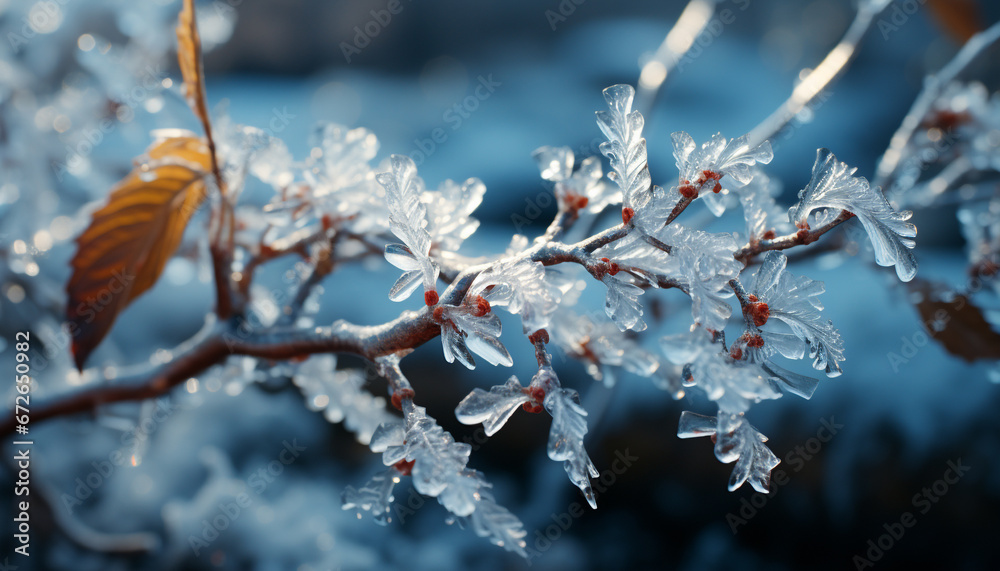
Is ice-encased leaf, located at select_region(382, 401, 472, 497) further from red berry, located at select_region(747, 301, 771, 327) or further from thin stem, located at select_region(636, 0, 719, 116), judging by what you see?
thin stem, located at select_region(636, 0, 719, 116)

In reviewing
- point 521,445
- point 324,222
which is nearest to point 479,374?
point 521,445

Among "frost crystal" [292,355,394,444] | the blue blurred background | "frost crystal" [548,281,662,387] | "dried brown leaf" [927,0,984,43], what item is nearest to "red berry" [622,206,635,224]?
"frost crystal" [548,281,662,387]

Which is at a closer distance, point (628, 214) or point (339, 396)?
point (628, 214)

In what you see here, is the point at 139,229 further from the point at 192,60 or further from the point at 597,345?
the point at 597,345

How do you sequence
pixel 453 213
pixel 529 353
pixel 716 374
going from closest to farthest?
1. pixel 716 374
2. pixel 453 213
3. pixel 529 353

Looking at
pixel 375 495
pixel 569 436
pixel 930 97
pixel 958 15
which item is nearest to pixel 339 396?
pixel 375 495

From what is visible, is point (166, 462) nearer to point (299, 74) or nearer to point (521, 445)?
point (521, 445)
